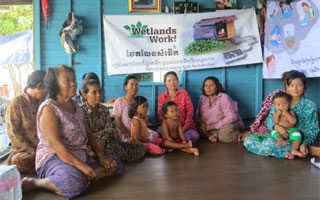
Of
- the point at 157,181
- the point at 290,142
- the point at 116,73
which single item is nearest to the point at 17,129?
the point at 157,181

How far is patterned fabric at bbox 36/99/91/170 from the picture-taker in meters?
2.02

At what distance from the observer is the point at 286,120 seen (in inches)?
120

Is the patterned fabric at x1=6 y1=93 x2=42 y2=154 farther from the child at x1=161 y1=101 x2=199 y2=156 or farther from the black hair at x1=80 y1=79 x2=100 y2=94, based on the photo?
the child at x1=161 y1=101 x2=199 y2=156

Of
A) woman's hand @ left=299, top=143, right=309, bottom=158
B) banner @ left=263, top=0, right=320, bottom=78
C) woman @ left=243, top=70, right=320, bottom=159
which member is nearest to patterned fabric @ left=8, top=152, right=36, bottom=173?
woman @ left=243, top=70, right=320, bottom=159

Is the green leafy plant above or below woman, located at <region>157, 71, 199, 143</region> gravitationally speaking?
above

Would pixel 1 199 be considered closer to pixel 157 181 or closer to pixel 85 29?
pixel 157 181

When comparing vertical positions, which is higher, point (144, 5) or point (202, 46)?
point (144, 5)

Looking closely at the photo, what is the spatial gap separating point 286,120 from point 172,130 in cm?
137

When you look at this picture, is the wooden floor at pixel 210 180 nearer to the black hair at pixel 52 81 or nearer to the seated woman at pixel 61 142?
the seated woman at pixel 61 142

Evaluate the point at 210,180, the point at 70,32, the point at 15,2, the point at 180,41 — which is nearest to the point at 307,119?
the point at 210,180

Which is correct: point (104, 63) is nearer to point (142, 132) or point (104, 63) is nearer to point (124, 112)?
point (124, 112)

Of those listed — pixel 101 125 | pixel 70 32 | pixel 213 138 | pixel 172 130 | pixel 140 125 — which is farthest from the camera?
pixel 70 32

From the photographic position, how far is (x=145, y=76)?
4453mm

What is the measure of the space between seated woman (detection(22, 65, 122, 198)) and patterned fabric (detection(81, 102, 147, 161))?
1.61ft
